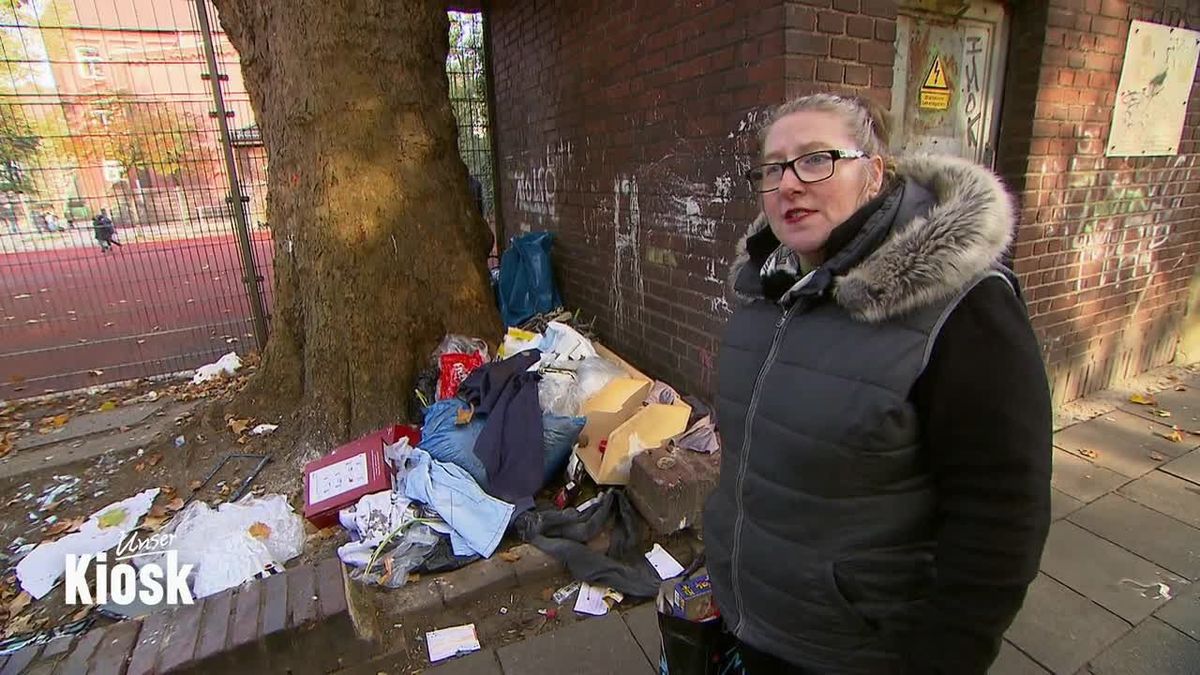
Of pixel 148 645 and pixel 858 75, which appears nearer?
pixel 148 645

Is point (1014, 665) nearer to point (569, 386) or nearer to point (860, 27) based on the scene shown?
point (569, 386)

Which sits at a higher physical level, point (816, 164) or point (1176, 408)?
point (816, 164)

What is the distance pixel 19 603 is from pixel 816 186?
3770 mm

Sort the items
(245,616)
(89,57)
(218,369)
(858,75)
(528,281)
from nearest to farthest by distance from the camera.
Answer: (245,616), (858,75), (528,281), (218,369), (89,57)

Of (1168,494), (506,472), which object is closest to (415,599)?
(506,472)

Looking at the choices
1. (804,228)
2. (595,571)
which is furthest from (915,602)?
(595,571)

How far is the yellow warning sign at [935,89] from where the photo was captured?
3.26 metres

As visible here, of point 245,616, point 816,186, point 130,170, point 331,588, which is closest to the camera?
point 816,186

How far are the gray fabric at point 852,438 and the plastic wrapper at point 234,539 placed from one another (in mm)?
2428

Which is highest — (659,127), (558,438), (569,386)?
(659,127)

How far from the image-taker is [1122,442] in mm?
3666

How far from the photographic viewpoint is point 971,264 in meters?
1.02

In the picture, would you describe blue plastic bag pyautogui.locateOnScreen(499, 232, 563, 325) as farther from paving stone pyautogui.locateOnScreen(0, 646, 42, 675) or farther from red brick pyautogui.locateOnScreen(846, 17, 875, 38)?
paving stone pyautogui.locateOnScreen(0, 646, 42, 675)

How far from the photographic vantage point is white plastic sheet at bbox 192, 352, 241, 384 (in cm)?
565
